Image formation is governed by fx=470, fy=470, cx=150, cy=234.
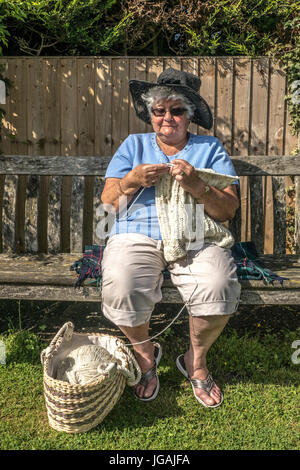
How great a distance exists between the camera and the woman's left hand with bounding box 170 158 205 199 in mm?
2496

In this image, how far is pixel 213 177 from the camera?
261 cm

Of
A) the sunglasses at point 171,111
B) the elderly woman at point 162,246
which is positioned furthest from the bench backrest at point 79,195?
the sunglasses at point 171,111

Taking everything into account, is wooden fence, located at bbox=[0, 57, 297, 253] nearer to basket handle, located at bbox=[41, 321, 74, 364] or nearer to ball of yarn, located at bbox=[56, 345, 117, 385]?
basket handle, located at bbox=[41, 321, 74, 364]

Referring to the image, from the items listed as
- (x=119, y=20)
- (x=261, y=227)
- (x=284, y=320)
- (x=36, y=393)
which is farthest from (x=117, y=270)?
(x=119, y=20)

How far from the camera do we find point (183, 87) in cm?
275

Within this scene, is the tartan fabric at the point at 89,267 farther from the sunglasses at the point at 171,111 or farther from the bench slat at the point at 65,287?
the sunglasses at the point at 171,111

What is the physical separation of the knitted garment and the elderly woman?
0.03 meters

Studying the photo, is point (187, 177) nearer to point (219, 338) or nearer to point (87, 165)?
point (87, 165)

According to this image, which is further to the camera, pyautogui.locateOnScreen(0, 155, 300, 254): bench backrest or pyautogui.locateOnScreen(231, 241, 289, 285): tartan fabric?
pyautogui.locateOnScreen(0, 155, 300, 254): bench backrest

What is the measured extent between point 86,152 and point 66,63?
2.69 ft

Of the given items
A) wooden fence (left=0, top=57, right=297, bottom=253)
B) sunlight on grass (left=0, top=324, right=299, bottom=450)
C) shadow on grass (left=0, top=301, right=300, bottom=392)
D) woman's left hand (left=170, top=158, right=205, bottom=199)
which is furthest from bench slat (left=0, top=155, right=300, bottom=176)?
sunlight on grass (left=0, top=324, right=299, bottom=450)

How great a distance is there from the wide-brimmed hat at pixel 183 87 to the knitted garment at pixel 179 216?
1.75 ft

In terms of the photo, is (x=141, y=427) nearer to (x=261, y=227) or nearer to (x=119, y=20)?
(x=261, y=227)
